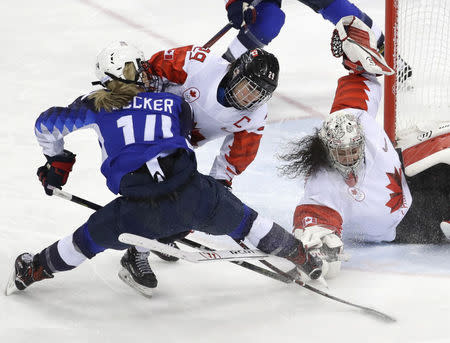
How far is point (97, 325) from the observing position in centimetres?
257

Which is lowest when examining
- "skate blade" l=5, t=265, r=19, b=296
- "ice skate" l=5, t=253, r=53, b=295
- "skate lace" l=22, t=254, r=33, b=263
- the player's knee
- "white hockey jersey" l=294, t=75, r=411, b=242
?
"skate blade" l=5, t=265, r=19, b=296

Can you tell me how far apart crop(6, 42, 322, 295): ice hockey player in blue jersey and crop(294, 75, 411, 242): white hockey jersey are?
27cm

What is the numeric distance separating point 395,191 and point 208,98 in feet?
2.29

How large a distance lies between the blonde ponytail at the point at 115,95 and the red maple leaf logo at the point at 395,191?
0.94 m

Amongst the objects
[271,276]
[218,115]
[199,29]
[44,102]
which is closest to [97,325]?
[271,276]

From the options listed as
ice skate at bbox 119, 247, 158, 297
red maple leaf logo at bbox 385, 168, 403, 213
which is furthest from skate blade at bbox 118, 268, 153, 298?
red maple leaf logo at bbox 385, 168, 403, 213

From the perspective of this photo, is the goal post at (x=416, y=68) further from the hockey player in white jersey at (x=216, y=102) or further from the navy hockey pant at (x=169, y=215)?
the navy hockey pant at (x=169, y=215)

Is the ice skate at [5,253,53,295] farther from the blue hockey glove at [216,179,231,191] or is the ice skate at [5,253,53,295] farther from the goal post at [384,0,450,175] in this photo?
the goal post at [384,0,450,175]

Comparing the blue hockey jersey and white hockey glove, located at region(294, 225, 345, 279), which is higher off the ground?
the blue hockey jersey

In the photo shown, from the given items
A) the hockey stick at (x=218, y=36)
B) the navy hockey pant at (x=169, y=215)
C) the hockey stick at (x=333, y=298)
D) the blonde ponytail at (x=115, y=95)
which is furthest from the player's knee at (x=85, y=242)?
the hockey stick at (x=218, y=36)

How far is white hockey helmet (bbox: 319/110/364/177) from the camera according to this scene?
110 inches

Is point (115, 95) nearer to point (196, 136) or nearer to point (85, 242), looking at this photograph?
point (85, 242)

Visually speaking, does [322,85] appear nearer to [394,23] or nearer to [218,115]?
[394,23]

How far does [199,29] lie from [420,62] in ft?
6.34
